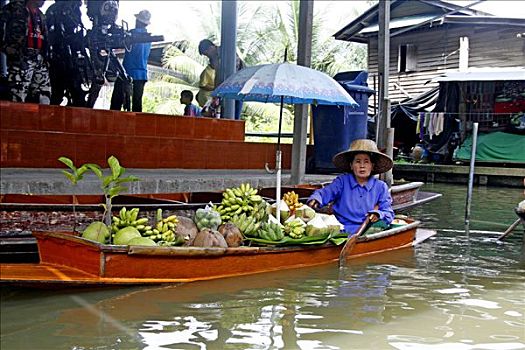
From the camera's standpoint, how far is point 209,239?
5.41 metres

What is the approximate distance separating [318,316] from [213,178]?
4.59m

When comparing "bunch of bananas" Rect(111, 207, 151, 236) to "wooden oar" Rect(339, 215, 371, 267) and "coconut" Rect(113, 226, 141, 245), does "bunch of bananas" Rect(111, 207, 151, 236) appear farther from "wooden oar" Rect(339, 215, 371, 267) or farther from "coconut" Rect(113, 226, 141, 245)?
"wooden oar" Rect(339, 215, 371, 267)

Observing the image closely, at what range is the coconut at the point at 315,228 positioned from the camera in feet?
20.3

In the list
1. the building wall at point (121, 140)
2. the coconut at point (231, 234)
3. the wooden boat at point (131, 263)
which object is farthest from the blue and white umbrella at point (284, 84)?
the building wall at point (121, 140)

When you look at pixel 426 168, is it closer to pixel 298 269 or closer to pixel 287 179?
pixel 287 179

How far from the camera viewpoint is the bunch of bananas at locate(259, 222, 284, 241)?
5.90 meters

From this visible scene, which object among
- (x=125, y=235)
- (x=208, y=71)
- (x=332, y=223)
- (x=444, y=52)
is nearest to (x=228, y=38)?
(x=208, y=71)

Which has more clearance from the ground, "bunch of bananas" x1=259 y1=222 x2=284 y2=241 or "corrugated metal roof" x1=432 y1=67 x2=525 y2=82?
"corrugated metal roof" x1=432 y1=67 x2=525 y2=82

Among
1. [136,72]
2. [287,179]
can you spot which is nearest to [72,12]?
[136,72]

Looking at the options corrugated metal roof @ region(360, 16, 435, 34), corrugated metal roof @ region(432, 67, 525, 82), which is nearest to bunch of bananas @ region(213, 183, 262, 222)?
corrugated metal roof @ region(432, 67, 525, 82)

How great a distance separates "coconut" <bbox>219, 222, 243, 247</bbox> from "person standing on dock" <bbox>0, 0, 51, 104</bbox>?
496cm

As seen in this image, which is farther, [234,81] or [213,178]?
[213,178]

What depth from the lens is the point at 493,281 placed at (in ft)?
19.9

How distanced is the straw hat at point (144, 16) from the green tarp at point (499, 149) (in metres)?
12.2
